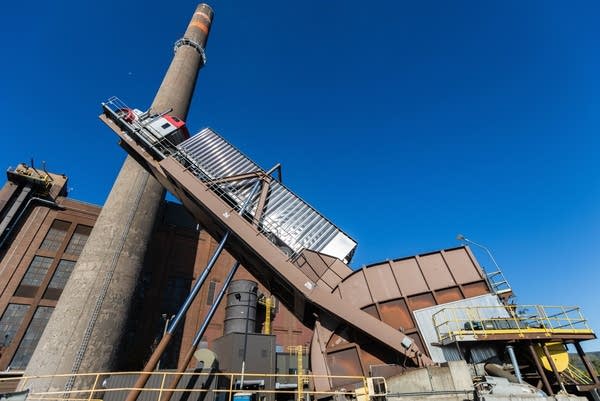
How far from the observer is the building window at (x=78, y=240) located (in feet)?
74.5

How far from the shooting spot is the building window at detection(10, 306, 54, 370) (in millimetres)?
17953

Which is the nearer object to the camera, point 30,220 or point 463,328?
point 463,328

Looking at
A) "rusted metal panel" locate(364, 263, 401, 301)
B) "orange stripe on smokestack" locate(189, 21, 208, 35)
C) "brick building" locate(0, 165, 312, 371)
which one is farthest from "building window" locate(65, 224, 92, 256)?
"orange stripe on smokestack" locate(189, 21, 208, 35)

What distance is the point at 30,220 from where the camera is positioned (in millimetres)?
22797

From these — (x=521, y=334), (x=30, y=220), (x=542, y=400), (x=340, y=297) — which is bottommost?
(x=542, y=400)

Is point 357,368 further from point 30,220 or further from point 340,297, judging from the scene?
point 30,220

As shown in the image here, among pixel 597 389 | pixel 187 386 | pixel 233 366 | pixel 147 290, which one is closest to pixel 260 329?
pixel 233 366

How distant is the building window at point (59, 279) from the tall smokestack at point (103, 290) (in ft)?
19.1

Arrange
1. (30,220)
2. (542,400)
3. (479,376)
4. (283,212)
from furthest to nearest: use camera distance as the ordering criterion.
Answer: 1. (30,220)
2. (283,212)
3. (479,376)
4. (542,400)

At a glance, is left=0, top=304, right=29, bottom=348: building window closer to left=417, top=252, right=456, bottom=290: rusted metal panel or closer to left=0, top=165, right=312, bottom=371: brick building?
left=0, top=165, right=312, bottom=371: brick building

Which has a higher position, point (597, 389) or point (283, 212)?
point (283, 212)

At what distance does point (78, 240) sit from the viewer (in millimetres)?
23312

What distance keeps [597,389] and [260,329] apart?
21.7 m

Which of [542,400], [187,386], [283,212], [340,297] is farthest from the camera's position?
[187,386]
